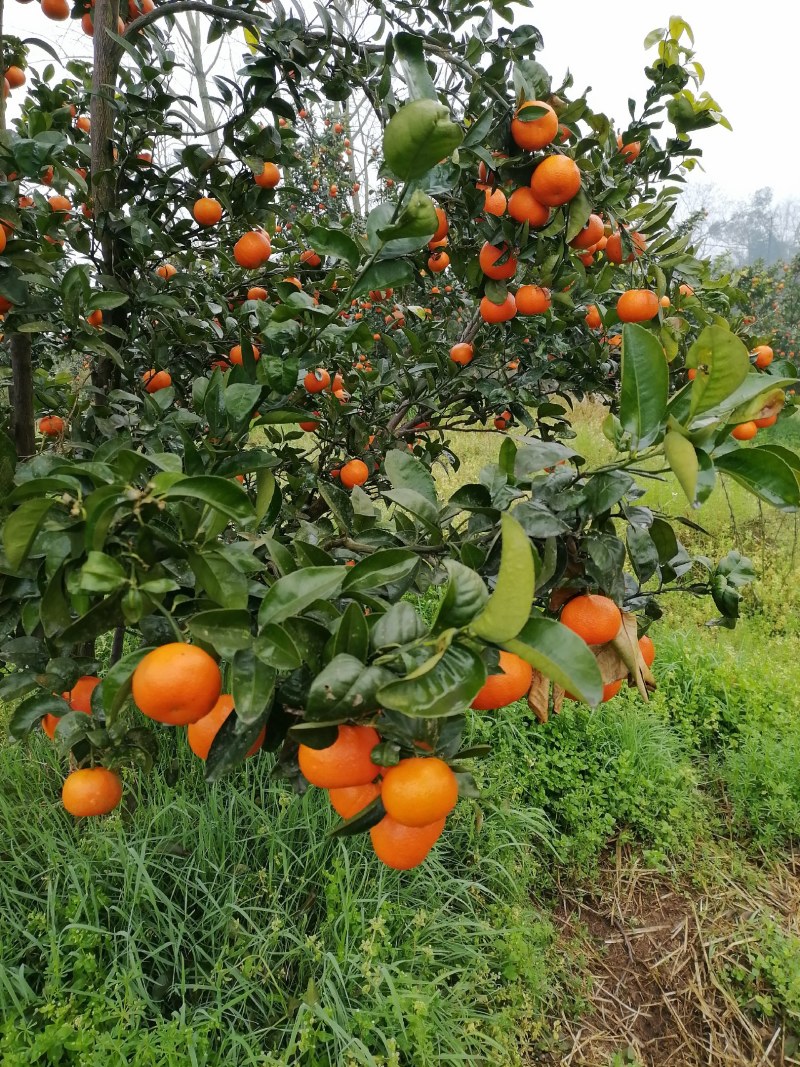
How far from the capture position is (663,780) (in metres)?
2.14

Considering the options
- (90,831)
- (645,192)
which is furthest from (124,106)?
(90,831)

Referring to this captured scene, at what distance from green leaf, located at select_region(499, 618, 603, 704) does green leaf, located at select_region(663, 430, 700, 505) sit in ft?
0.51

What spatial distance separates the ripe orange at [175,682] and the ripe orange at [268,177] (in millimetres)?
989

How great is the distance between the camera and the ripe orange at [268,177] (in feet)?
3.97

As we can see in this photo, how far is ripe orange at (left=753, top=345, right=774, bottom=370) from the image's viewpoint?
1479 mm

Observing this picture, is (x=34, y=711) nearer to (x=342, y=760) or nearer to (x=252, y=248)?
(x=342, y=760)

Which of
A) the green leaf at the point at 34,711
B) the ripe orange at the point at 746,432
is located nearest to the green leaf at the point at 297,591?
the green leaf at the point at 34,711

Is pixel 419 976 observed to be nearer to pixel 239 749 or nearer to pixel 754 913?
pixel 754 913

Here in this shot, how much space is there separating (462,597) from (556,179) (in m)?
0.70

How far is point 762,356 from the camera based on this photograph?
1.50 metres

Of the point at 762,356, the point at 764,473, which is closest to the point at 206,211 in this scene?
the point at 764,473

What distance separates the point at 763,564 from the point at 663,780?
7.97ft

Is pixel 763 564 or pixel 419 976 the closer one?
pixel 419 976

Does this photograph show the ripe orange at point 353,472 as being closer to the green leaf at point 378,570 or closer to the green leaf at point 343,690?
the green leaf at point 378,570
